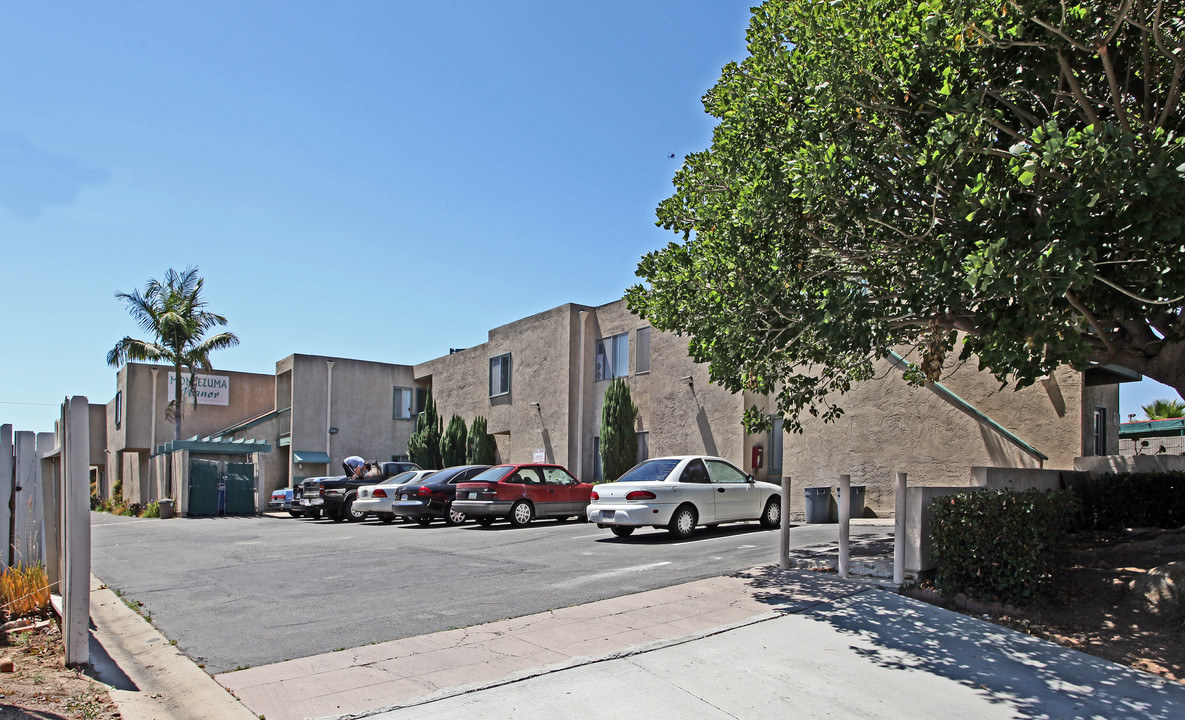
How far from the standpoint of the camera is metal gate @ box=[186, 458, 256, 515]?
31.1 metres

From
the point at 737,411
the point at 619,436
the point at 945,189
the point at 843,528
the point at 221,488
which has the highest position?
the point at 945,189

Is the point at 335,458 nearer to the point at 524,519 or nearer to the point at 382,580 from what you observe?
the point at 524,519

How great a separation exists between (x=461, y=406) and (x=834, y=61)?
27577 mm

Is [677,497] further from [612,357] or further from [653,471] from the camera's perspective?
[612,357]

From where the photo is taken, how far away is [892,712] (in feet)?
18.8

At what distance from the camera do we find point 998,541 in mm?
8109

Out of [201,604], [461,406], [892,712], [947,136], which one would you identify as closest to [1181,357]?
[947,136]

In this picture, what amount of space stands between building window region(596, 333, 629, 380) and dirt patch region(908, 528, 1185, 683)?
1666 cm

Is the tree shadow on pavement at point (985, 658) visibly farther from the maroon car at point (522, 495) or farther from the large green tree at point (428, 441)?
the large green tree at point (428, 441)

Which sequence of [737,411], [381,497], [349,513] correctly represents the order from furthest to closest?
[349,513]
[381,497]
[737,411]

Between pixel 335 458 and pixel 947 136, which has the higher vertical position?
pixel 947 136

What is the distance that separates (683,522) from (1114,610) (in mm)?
6893

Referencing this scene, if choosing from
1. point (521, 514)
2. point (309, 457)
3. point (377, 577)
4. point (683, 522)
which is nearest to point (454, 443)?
point (309, 457)

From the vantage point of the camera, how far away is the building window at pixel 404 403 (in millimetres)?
39656
